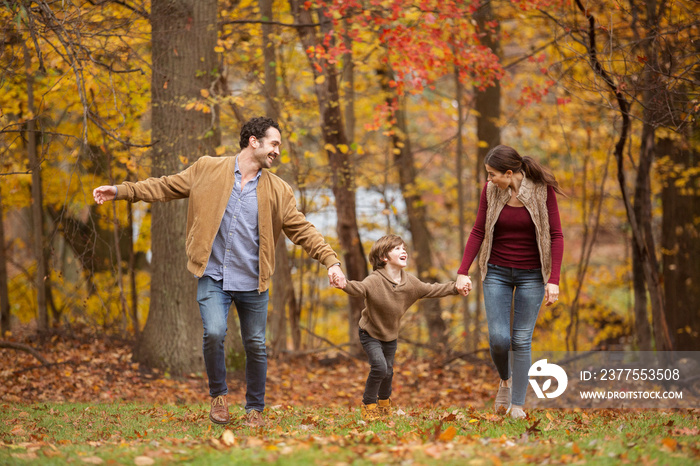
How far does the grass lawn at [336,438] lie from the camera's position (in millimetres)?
3754

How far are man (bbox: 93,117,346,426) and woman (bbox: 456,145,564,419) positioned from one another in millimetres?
1345

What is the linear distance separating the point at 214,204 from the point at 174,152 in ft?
11.4

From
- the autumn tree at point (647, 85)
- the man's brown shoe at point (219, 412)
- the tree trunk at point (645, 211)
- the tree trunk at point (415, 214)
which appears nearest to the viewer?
the man's brown shoe at point (219, 412)

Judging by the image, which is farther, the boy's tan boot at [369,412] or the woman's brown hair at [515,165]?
the boy's tan boot at [369,412]

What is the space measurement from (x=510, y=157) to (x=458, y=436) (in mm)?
2304

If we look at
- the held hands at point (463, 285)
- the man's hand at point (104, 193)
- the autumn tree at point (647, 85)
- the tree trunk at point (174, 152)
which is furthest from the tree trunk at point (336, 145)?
the man's hand at point (104, 193)

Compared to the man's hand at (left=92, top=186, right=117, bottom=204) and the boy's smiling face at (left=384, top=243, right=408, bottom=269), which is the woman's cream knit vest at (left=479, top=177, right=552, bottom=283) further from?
the man's hand at (left=92, top=186, right=117, bottom=204)

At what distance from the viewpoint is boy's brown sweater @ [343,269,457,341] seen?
18.3ft

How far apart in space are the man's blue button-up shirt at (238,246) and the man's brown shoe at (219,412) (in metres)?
0.92

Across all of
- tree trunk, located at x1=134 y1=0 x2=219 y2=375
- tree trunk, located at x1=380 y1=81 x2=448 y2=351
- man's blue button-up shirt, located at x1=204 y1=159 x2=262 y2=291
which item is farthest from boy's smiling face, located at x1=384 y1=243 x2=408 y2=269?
tree trunk, located at x1=380 y1=81 x2=448 y2=351

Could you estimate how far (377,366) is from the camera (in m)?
5.53

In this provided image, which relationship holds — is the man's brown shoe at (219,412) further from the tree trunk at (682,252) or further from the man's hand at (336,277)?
the tree trunk at (682,252)

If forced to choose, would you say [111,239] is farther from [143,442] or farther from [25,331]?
[143,442]

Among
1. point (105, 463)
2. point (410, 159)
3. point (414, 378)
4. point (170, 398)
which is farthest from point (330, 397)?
point (410, 159)
